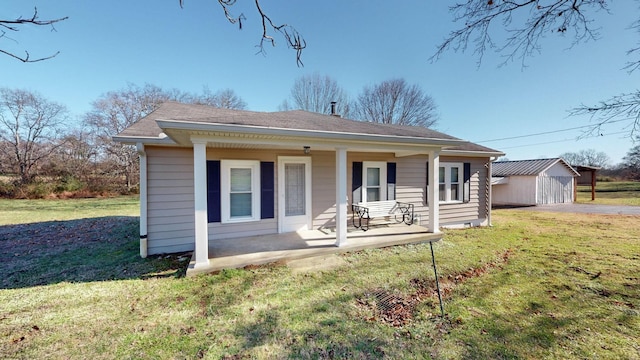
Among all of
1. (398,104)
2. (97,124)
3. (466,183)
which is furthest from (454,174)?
(97,124)

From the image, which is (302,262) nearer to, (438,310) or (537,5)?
(438,310)

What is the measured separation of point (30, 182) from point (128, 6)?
58.4 feet

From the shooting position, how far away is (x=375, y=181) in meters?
7.19

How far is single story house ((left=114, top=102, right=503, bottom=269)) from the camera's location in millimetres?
4211

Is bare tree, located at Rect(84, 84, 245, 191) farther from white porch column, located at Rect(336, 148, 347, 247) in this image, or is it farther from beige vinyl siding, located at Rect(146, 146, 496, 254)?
white porch column, located at Rect(336, 148, 347, 247)

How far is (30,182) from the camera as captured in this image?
50.4 ft

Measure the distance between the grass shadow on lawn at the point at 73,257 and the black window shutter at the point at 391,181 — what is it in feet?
18.2

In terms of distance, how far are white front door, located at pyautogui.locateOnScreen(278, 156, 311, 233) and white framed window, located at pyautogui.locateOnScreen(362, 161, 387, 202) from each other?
71.3 inches

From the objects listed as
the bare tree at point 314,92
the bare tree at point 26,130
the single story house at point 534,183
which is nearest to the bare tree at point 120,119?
the bare tree at point 26,130

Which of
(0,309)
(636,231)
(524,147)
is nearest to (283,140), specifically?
(0,309)

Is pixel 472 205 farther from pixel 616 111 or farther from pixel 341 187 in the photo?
pixel 341 187

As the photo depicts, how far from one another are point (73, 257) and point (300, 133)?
561 centimetres

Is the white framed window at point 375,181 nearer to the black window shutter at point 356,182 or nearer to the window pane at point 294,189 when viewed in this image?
the black window shutter at point 356,182

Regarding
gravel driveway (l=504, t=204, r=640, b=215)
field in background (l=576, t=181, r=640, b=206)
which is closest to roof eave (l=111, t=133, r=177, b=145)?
gravel driveway (l=504, t=204, r=640, b=215)
